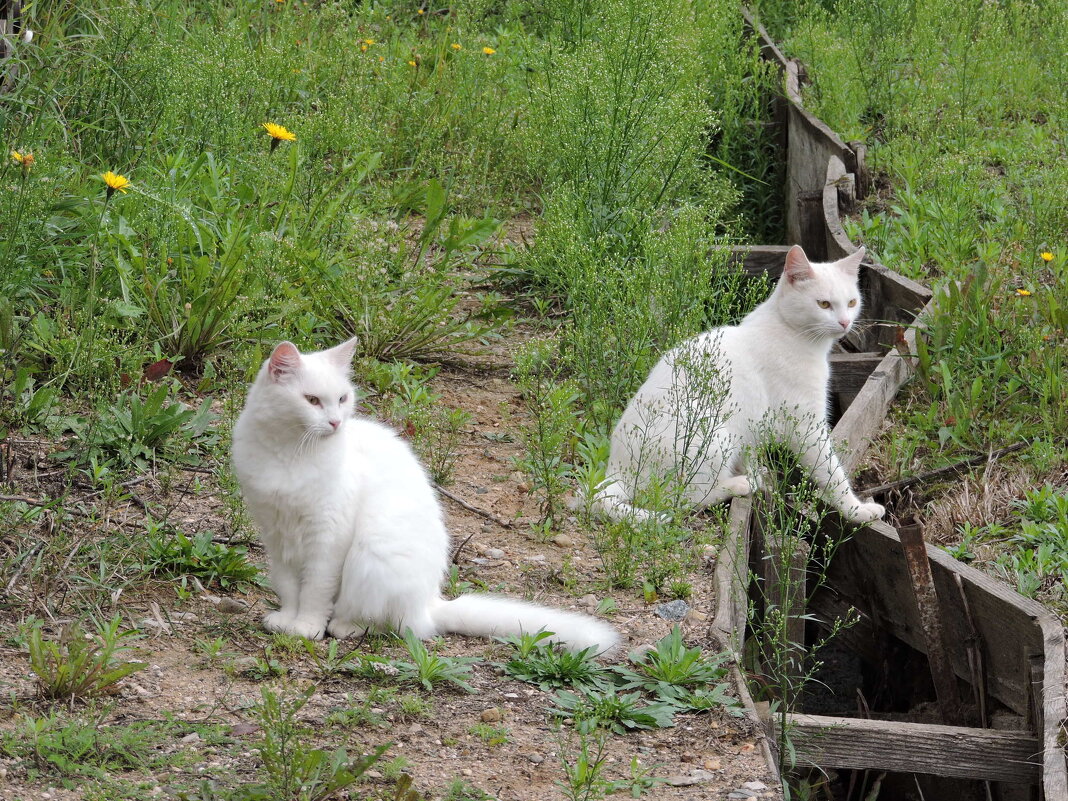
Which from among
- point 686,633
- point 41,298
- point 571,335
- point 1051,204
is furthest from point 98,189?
point 1051,204

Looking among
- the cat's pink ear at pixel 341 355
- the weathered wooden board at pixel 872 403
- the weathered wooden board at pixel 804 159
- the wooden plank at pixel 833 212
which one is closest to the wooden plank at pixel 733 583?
the weathered wooden board at pixel 872 403

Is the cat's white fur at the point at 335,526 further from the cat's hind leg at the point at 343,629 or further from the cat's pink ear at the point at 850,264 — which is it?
the cat's pink ear at the point at 850,264

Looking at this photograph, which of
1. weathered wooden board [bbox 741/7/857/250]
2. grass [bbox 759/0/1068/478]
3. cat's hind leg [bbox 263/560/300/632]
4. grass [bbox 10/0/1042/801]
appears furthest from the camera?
weathered wooden board [bbox 741/7/857/250]

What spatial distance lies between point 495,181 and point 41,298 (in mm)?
3206

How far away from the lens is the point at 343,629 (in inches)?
134

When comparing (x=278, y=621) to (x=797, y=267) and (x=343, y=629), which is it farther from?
(x=797, y=267)

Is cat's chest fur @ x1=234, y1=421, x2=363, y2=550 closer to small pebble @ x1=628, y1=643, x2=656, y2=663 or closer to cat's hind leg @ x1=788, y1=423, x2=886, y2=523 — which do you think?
small pebble @ x1=628, y1=643, x2=656, y2=663

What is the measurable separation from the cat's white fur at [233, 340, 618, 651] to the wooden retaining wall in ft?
2.41

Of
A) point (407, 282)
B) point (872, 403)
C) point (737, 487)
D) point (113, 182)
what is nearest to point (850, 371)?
point (872, 403)

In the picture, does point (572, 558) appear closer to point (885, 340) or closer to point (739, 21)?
point (885, 340)

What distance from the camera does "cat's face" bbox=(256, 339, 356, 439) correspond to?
326 cm

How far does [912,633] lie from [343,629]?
222 centimetres

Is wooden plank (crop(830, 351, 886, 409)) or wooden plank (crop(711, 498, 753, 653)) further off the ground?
wooden plank (crop(830, 351, 886, 409))

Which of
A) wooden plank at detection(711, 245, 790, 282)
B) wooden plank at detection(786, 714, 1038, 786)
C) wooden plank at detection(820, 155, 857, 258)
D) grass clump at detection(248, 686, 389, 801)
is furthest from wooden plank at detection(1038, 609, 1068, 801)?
wooden plank at detection(711, 245, 790, 282)
